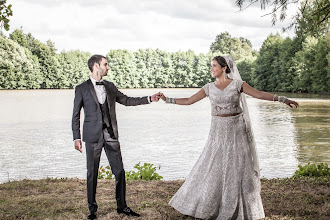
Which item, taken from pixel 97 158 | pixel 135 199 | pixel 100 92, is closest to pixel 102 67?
pixel 100 92

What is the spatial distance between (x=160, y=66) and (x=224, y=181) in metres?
91.1

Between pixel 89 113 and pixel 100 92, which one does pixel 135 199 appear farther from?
pixel 100 92

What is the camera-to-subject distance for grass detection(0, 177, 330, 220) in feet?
16.6

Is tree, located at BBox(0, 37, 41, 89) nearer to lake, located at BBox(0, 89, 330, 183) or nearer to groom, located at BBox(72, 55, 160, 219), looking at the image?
lake, located at BBox(0, 89, 330, 183)

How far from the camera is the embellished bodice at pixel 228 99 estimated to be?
4840mm

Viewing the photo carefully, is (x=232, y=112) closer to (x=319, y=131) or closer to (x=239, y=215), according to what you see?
(x=239, y=215)

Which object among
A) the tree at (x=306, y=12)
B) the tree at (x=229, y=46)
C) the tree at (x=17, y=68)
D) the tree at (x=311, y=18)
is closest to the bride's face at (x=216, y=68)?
the tree at (x=306, y=12)

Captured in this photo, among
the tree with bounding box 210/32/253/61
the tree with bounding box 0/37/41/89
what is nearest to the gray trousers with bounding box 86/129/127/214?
the tree with bounding box 0/37/41/89

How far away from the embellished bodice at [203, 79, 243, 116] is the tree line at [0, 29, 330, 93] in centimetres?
4750

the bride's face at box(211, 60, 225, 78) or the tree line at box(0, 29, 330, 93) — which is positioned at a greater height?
the tree line at box(0, 29, 330, 93)

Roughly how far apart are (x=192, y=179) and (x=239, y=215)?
655mm

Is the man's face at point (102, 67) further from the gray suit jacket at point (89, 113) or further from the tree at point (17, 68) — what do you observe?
the tree at point (17, 68)

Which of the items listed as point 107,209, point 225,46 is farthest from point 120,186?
point 225,46

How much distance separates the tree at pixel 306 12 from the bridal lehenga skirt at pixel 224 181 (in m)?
3.70
